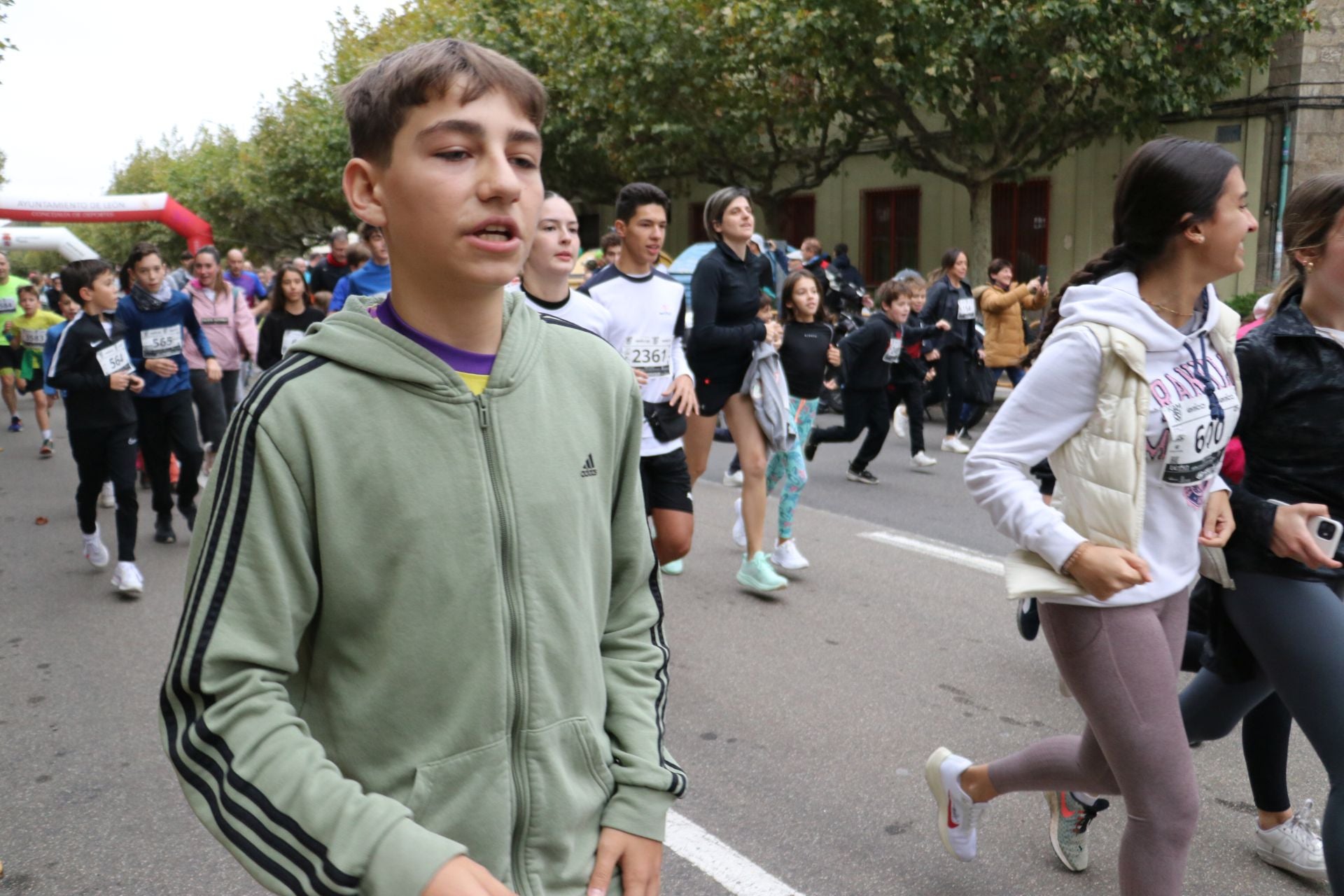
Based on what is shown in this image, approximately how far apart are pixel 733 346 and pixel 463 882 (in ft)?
17.0

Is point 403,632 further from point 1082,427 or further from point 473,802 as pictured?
point 1082,427

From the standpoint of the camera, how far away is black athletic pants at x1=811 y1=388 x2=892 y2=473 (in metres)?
10.3

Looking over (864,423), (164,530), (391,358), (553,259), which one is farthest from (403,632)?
(864,423)

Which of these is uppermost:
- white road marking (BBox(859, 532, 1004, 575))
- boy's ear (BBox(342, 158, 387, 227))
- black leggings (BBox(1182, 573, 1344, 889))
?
boy's ear (BBox(342, 158, 387, 227))

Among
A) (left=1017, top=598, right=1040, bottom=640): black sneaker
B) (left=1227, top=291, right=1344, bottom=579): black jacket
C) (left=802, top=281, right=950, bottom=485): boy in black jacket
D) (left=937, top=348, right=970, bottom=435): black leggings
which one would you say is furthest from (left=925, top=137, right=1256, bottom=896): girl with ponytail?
(left=937, top=348, right=970, bottom=435): black leggings

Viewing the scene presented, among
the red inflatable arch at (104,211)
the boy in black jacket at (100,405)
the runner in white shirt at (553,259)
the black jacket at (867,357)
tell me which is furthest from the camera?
the red inflatable arch at (104,211)

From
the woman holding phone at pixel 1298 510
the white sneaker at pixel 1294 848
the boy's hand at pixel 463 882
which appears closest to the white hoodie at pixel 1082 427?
the woman holding phone at pixel 1298 510

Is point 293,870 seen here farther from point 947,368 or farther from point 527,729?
point 947,368

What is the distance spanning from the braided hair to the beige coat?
9.93 metres

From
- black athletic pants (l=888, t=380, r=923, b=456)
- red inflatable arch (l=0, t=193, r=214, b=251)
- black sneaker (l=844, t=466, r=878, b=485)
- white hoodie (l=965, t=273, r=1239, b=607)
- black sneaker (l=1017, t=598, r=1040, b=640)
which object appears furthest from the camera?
red inflatable arch (l=0, t=193, r=214, b=251)

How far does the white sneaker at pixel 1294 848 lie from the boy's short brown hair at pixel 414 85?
123 inches

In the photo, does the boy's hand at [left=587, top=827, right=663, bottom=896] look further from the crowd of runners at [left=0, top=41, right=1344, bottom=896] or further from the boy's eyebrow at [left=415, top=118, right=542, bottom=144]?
the boy's eyebrow at [left=415, top=118, right=542, bottom=144]

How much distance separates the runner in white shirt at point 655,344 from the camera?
18.0 ft

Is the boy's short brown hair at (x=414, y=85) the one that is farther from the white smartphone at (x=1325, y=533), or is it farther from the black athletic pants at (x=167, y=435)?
the black athletic pants at (x=167, y=435)
